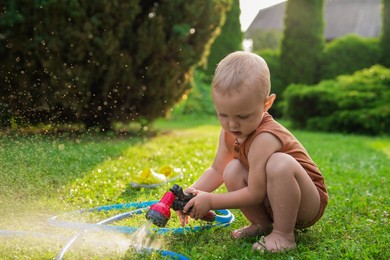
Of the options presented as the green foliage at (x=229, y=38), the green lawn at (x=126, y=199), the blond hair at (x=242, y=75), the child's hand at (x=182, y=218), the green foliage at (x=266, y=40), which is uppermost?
the blond hair at (x=242, y=75)

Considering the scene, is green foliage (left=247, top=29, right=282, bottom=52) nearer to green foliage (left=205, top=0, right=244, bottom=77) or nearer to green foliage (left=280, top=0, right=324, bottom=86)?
green foliage (left=205, top=0, right=244, bottom=77)

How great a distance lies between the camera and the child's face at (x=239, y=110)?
8.12ft

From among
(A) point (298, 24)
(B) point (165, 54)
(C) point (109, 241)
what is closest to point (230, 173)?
(C) point (109, 241)

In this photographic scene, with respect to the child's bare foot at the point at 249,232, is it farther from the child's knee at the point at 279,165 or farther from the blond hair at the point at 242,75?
the blond hair at the point at 242,75

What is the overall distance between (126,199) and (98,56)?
423cm

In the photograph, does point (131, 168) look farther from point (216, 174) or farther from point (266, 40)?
point (266, 40)

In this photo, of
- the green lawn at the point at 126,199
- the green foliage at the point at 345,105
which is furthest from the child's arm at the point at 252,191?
the green foliage at the point at 345,105

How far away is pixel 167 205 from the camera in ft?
8.28

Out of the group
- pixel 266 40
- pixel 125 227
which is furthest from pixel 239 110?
pixel 266 40

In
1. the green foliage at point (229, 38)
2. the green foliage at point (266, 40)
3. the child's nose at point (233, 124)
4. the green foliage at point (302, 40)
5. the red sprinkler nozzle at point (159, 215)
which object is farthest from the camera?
the green foliage at point (266, 40)

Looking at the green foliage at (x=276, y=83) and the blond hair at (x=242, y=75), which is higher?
the blond hair at (x=242, y=75)

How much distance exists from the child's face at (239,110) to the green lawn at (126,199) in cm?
62

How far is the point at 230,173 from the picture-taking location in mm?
2766

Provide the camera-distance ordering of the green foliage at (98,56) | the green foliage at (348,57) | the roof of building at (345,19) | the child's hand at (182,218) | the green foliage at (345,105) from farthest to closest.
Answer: the roof of building at (345,19) < the green foliage at (348,57) < the green foliage at (345,105) < the green foliage at (98,56) < the child's hand at (182,218)
